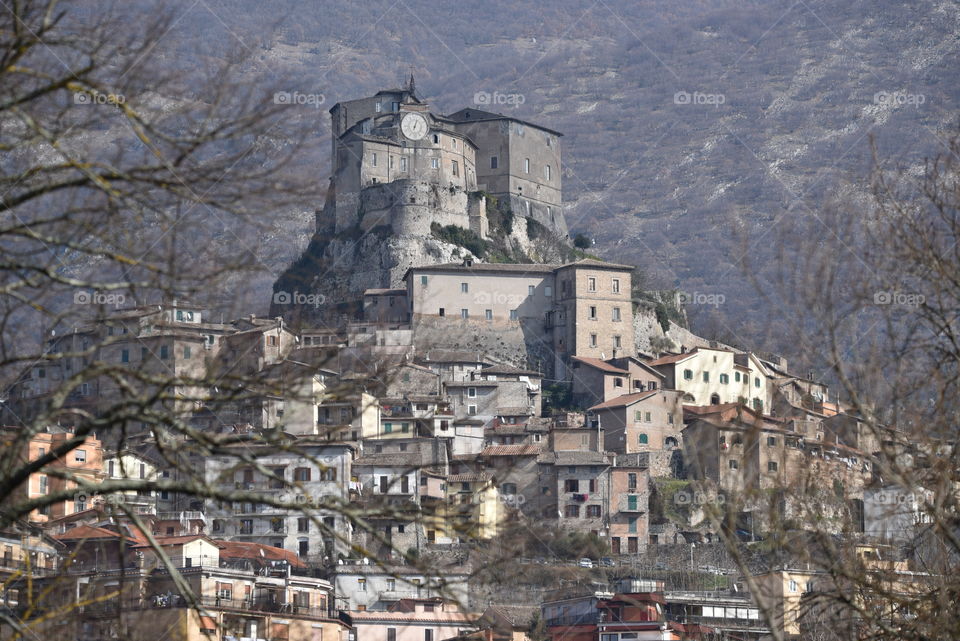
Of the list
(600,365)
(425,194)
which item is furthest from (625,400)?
(425,194)

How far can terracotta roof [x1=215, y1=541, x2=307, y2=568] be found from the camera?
185 feet

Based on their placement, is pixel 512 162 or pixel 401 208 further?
pixel 512 162

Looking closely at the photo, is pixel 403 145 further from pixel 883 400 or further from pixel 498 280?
pixel 883 400

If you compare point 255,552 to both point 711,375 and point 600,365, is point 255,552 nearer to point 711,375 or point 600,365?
point 600,365

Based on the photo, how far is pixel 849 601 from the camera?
1121 centimetres

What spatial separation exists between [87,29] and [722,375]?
83.5m

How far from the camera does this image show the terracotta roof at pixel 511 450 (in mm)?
76012

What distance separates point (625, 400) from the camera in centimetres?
8412

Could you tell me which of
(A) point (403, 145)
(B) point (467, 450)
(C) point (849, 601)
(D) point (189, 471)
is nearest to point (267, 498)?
(D) point (189, 471)

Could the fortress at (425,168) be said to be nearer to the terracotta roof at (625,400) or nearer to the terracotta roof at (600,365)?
the terracotta roof at (600,365)

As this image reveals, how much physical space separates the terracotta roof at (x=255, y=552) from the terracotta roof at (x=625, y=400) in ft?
87.6

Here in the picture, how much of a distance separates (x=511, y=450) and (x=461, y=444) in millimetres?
3489

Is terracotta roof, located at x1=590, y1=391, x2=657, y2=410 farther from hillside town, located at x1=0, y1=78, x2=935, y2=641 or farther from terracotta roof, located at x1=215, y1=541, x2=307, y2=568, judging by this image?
terracotta roof, located at x1=215, y1=541, x2=307, y2=568

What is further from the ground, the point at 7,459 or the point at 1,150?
the point at 1,150
